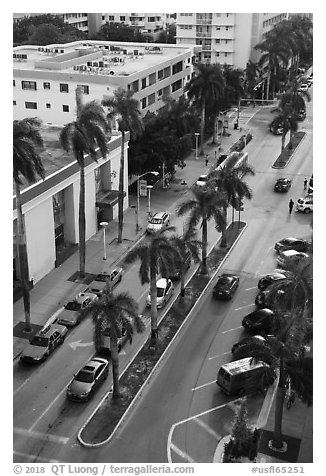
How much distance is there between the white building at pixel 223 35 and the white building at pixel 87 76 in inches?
899

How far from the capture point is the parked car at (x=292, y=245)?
4297 cm

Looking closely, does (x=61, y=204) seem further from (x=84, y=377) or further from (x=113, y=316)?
(x=113, y=316)

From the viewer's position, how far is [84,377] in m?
28.5

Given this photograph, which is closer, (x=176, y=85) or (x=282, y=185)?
(x=282, y=185)

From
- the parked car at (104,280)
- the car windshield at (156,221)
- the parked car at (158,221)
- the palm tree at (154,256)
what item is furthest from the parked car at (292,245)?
the palm tree at (154,256)

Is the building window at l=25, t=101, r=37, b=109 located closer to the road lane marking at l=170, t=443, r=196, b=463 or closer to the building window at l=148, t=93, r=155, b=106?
the building window at l=148, t=93, r=155, b=106

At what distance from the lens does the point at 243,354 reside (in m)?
24.3

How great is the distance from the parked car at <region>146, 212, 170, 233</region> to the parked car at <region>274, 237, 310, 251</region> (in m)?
9.11

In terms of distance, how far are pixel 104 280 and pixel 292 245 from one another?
1395 cm

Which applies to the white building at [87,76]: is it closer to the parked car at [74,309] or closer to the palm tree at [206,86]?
the palm tree at [206,86]

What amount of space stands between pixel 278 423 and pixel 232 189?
19640mm

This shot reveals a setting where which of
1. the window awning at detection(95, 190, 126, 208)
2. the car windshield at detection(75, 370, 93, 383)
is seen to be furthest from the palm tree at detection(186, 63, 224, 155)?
the car windshield at detection(75, 370, 93, 383)

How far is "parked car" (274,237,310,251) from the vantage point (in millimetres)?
42969

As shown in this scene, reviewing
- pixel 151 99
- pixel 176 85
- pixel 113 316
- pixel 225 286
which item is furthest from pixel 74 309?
pixel 176 85
